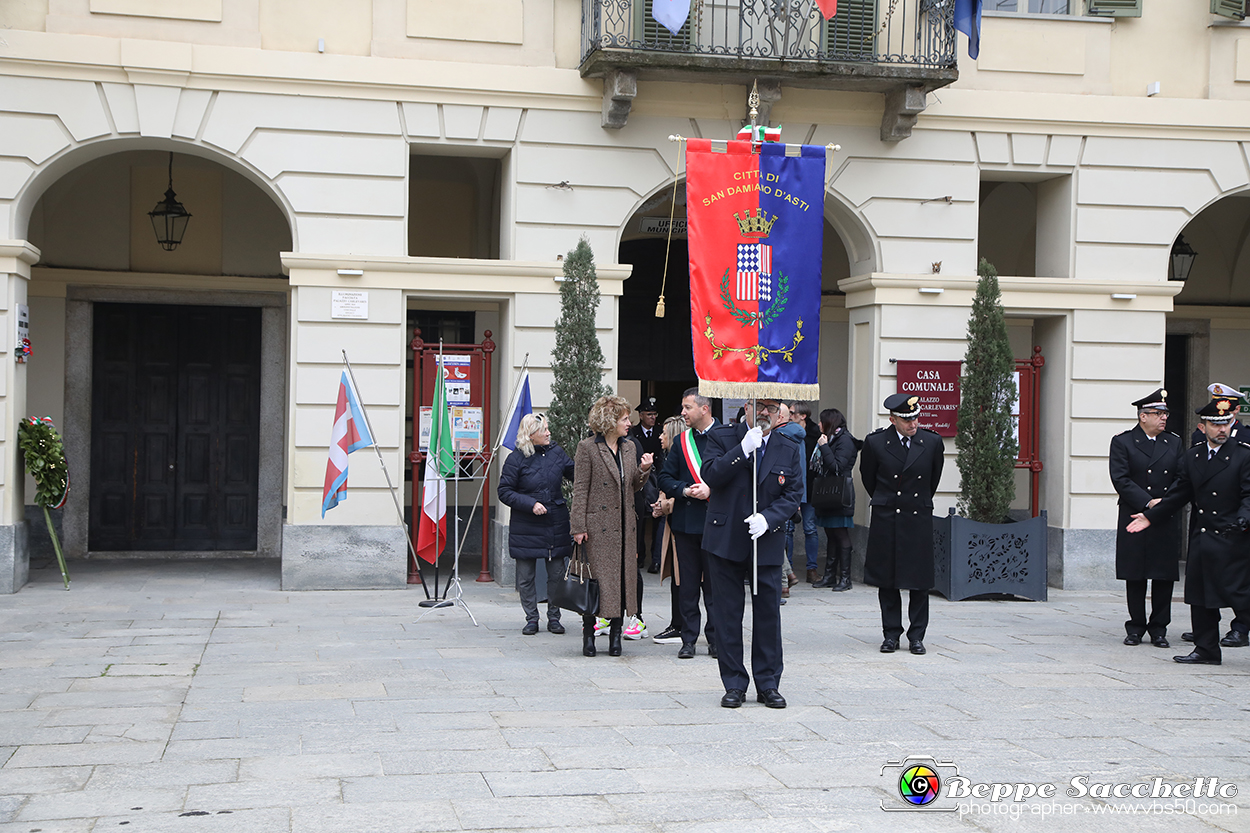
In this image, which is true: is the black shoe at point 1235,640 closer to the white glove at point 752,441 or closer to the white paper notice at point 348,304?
the white glove at point 752,441

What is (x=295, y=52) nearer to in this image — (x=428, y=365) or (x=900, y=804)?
(x=428, y=365)

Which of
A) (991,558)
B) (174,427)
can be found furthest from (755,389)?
(174,427)

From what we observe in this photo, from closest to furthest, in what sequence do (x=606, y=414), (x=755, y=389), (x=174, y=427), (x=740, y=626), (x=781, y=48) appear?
(x=740, y=626) → (x=755, y=389) → (x=606, y=414) → (x=781, y=48) → (x=174, y=427)

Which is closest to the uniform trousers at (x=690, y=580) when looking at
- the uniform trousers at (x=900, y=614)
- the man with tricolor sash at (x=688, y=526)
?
the man with tricolor sash at (x=688, y=526)

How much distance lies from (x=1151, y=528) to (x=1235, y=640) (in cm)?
111

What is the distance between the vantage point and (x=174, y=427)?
14562 millimetres

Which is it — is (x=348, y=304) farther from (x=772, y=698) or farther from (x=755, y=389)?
(x=772, y=698)

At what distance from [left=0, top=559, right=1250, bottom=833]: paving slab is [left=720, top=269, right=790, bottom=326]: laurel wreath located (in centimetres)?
232

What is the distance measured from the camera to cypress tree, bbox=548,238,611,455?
11898 mm

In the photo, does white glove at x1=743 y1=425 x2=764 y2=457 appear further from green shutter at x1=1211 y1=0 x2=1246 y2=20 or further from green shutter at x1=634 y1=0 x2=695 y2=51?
green shutter at x1=1211 y1=0 x2=1246 y2=20

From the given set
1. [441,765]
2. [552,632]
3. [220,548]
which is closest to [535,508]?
[552,632]

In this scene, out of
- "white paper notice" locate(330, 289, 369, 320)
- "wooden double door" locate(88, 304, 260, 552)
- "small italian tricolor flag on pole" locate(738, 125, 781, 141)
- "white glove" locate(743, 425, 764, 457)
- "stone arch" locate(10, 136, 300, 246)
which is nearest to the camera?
"white glove" locate(743, 425, 764, 457)

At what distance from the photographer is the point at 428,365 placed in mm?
13062

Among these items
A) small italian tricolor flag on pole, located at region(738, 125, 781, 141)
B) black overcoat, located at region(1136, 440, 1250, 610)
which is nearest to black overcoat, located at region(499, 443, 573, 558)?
small italian tricolor flag on pole, located at region(738, 125, 781, 141)
